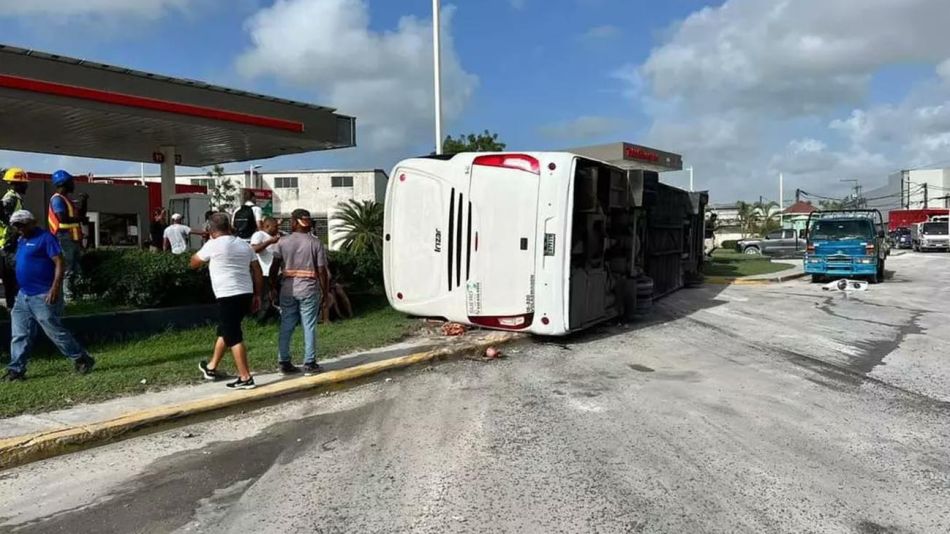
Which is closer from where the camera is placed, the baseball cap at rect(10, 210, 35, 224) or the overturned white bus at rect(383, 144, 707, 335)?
the baseball cap at rect(10, 210, 35, 224)

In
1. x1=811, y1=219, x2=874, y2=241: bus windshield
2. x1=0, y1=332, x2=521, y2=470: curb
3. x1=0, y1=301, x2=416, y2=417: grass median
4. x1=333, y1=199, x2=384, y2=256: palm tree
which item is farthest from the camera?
x1=811, y1=219, x2=874, y2=241: bus windshield

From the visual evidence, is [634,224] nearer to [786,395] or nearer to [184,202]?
[786,395]

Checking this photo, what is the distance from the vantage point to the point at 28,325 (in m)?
7.02

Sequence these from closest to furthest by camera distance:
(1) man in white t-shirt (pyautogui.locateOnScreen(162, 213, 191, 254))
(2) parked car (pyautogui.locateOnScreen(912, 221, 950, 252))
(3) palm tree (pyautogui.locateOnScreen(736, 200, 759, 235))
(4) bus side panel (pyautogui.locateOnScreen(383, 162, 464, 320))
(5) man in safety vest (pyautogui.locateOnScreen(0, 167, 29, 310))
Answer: (5) man in safety vest (pyautogui.locateOnScreen(0, 167, 29, 310))
(4) bus side panel (pyautogui.locateOnScreen(383, 162, 464, 320))
(1) man in white t-shirt (pyautogui.locateOnScreen(162, 213, 191, 254))
(2) parked car (pyautogui.locateOnScreen(912, 221, 950, 252))
(3) palm tree (pyautogui.locateOnScreen(736, 200, 759, 235))

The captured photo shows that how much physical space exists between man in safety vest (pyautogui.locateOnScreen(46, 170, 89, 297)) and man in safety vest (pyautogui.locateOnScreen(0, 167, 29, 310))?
1.29 ft

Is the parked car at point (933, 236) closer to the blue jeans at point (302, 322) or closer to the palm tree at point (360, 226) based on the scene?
the palm tree at point (360, 226)

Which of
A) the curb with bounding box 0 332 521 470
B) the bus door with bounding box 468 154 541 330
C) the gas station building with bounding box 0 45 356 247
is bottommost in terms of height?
the curb with bounding box 0 332 521 470

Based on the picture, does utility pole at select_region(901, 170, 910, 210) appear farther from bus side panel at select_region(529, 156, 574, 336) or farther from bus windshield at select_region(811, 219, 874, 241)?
bus side panel at select_region(529, 156, 574, 336)

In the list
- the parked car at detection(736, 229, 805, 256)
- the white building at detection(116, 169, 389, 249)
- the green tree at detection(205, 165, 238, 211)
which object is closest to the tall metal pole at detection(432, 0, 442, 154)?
the parked car at detection(736, 229, 805, 256)

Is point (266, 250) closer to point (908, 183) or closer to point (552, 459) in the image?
point (552, 459)

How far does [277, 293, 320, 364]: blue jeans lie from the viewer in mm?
7469

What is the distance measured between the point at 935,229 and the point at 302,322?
49.0m

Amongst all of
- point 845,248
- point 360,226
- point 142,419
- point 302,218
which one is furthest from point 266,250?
point 845,248

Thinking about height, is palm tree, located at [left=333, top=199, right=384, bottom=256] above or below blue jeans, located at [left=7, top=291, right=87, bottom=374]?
above
